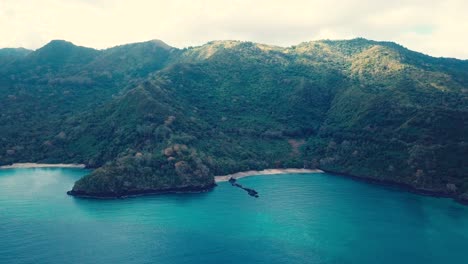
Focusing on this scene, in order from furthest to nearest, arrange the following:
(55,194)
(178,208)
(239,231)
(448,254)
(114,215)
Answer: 1. (55,194)
2. (178,208)
3. (114,215)
4. (239,231)
5. (448,254)

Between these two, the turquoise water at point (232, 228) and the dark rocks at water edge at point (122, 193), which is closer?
the turquoise water at point (232, 228)

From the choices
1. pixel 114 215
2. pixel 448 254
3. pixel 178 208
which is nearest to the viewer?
pixel 448 254

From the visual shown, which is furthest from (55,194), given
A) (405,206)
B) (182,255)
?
(405,206)

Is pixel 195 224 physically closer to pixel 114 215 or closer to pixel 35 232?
pixel 114 215

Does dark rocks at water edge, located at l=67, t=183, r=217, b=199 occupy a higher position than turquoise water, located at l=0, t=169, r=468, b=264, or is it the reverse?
dark rocks at water edge, located at l=67, t=183, r=217, b=199

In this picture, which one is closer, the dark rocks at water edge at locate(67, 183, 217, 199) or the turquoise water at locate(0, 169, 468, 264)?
the turquoise water at locate(0, 169, 468, 264)

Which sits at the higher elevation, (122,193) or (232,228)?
(122,193)

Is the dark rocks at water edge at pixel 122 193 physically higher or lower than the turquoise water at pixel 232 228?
higher

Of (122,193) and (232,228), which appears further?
(122,193)
